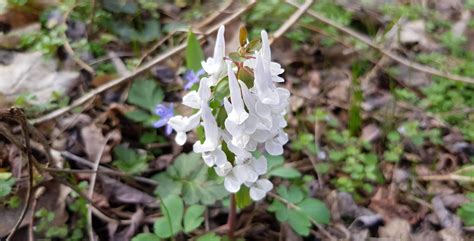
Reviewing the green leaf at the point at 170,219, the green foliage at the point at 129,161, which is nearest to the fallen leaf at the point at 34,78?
the green foliage at the point at 129,161

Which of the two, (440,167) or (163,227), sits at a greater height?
(163,227)

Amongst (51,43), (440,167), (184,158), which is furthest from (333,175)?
(51,43)

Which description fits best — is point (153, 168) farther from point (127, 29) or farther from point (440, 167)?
point (440, 167)

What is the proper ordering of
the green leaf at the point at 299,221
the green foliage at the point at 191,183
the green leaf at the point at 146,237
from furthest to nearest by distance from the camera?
the green foliage at the point at 191,183, the green leaf at the point at 299,221, the green leaf at the point at 146,237

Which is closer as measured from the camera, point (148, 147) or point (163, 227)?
point (163, 227)

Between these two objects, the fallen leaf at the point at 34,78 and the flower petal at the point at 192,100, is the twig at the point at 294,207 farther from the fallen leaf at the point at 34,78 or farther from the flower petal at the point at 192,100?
the fallen leaf at the point at 34,78

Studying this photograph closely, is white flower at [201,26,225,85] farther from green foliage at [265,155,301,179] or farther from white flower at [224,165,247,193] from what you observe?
green foliage at [265,155,301,179]

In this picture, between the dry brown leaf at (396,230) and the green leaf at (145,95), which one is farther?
the green leaf at (145,95)
